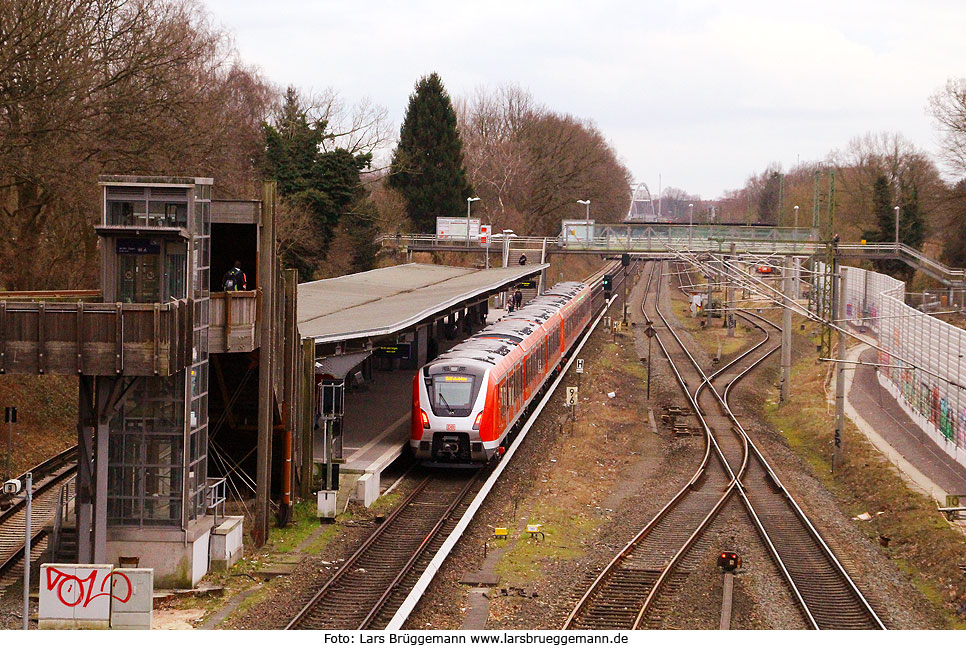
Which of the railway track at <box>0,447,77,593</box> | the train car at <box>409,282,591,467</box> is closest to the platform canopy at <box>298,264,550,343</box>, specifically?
the train car at <box>409,282,591,467</box>

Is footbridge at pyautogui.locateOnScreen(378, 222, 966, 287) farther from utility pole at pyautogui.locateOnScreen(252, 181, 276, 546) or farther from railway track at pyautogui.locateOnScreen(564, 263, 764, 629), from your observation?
utility pole at pyautogui.locateOnScreen(252, 181, 276, 546)

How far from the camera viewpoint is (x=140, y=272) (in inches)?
599

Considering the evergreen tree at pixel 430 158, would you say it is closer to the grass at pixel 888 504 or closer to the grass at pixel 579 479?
the grass at pixel 579 479

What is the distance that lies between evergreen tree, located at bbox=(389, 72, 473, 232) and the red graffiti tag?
65.3 m

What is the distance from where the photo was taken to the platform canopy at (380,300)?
2294 centimetres

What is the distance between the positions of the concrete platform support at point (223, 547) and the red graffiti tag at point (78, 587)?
3386 mm

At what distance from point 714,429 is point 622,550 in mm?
14577

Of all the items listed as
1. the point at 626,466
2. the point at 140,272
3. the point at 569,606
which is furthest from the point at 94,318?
the point at 626,466

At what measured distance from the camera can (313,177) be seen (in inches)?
2095

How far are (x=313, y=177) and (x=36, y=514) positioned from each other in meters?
34.9

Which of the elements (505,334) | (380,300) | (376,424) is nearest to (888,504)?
(505,334)

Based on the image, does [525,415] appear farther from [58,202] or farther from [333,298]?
[58,202]

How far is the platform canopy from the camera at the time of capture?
22.9 m

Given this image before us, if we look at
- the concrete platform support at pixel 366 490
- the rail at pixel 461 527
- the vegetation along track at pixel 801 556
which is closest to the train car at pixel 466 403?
the rail at pixel 461 527
